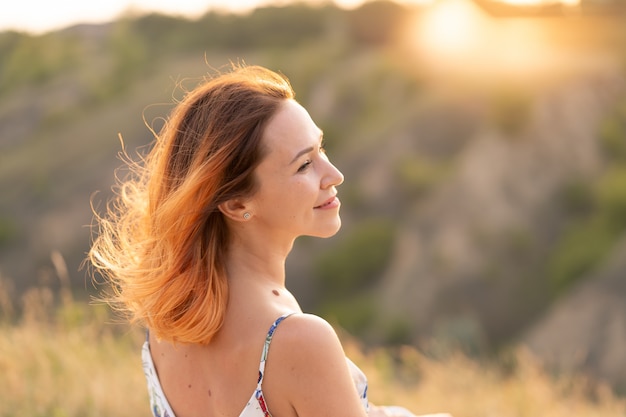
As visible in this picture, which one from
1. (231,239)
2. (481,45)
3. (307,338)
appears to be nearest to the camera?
(307,338)

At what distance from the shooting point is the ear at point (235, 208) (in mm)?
2271

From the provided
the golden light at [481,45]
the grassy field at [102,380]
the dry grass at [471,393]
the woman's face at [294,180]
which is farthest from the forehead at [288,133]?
the golden light at [481,45]

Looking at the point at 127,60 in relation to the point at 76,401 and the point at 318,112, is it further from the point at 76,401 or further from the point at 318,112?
the point at 76,401

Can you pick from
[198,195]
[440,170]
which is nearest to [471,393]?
[198,195]

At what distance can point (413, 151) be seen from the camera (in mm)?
35031

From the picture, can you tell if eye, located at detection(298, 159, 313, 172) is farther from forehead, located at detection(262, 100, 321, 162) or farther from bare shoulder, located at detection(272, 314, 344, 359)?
bare shoulder, located at detection(272, 314, 344, 359)

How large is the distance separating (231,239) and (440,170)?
104 ft

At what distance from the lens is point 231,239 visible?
Result: 2.37 meters

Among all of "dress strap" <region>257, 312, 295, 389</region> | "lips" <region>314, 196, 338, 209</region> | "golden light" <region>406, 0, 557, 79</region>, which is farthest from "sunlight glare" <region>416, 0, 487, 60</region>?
"dress strap" <region>257, 312, 295, 389</region>

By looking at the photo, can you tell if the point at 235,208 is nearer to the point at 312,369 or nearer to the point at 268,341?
the point at 268,341

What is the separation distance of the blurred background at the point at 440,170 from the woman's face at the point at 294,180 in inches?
775

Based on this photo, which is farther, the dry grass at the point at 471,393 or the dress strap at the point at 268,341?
the dry grass at the point at 471,393

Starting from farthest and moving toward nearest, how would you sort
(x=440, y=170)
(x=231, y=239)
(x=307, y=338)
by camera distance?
(x=440, y=170)
(x=231, y=239)
(x=307, y=338)

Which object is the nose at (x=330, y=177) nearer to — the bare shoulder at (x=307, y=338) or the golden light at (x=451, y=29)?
the bare shoulder at (x=307, y=338)
